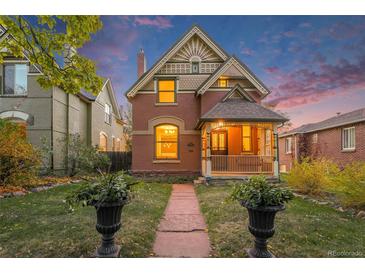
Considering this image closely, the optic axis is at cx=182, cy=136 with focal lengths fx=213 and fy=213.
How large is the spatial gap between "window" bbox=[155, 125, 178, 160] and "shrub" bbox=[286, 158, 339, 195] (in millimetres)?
5446

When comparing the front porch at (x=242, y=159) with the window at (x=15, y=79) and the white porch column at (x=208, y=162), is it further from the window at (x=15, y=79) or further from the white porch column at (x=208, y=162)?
the window at (x=15, y=79)

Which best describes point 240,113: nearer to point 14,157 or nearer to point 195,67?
point 195,67

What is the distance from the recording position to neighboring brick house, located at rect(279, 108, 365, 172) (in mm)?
10242

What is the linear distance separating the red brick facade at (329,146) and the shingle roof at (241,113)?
15.7ft

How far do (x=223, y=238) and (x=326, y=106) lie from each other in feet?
22.6

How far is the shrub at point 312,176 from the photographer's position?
Answer: 6.16 metres

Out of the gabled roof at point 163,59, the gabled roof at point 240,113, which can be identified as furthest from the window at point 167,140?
the gabled roof at point 163,59

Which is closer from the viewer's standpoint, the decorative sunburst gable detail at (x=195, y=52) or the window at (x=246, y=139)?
the decorative sunburst gable detail at (x=195, y=52)

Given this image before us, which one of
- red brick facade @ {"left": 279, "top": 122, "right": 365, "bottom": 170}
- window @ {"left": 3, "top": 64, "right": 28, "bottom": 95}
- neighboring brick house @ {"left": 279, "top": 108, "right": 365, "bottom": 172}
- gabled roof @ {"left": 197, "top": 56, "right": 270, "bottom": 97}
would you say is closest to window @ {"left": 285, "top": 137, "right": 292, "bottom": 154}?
neighboring brick house @ {"left": 279, "top": 108, "right": 365, "bottom": 172}

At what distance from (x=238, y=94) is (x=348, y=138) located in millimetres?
6497

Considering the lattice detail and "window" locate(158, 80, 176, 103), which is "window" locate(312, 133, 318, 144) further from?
"window" locate(158, 80, 176, 103)

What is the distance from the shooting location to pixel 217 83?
33.6 ft
